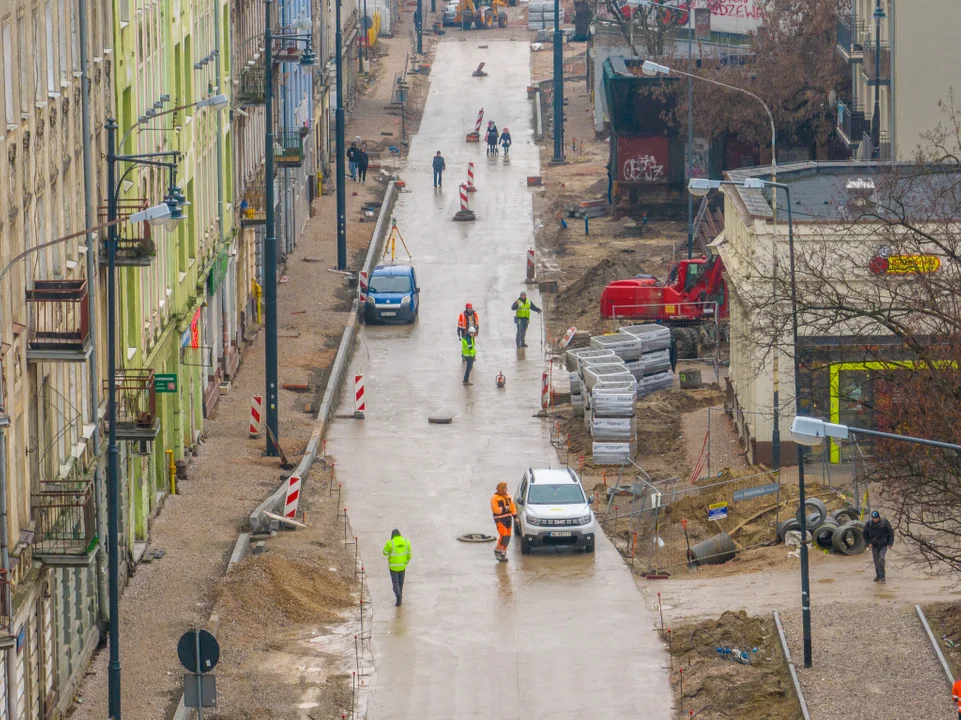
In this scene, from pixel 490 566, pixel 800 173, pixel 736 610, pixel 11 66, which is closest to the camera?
pixel 11 66

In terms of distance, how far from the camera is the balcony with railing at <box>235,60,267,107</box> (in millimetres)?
52031

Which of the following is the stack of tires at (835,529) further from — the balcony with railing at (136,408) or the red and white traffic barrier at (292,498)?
the balcony with railing at (136,408)

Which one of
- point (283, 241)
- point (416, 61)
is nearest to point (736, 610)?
point (283, 241)

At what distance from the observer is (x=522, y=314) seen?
2119 inches

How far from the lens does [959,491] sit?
94.8 feet

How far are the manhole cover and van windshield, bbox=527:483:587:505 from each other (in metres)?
1.40

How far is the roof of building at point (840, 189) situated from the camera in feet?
131

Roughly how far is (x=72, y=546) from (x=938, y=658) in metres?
11.9

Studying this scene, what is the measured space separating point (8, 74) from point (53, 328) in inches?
143

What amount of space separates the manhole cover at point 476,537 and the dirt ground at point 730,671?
6796 millimetres

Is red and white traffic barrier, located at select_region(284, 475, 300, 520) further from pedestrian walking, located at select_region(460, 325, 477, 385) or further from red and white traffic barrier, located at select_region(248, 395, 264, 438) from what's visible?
pedestrian walking, located at select_region(460, 325, 477, 385)

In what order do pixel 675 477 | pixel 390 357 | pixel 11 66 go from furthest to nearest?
1. pixel 390 357
2. pixel 675 477
3. pixel 11 66

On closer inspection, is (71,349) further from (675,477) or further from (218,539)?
(675,477)

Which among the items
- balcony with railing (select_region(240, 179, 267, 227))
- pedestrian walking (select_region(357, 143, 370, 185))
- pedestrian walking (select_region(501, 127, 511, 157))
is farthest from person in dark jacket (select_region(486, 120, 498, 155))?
balcony with railing (select_region(240, 179, 267, 227))
